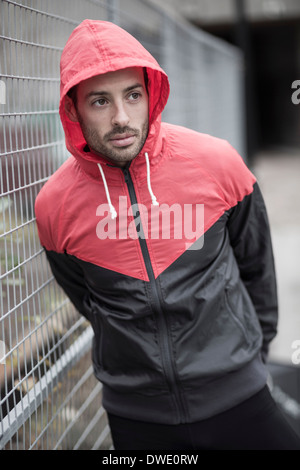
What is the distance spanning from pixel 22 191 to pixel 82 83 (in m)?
0.48

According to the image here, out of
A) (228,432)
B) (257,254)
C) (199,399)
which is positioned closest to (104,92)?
(257,254)

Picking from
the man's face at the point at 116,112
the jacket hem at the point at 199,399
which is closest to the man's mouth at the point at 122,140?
the man's face at the point at 116,112

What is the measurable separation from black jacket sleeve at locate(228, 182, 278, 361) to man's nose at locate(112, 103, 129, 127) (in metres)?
0.57

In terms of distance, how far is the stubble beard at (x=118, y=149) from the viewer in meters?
1.91

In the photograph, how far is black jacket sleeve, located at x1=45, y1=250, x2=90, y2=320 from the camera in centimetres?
222

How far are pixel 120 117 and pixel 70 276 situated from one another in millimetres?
743

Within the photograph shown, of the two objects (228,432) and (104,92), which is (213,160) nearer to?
(104,92)

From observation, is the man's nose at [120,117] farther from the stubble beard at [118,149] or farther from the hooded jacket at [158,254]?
the hooded jacket at [158,254]

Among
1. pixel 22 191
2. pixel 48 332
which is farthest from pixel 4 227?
pixel 48 332

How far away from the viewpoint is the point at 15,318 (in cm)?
203

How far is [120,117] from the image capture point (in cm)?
186

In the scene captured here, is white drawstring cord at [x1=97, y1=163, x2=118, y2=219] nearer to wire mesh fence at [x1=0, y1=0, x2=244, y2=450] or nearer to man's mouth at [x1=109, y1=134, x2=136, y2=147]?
man's mouth at [x1=109, y1=134, x2=136, y2=147]
